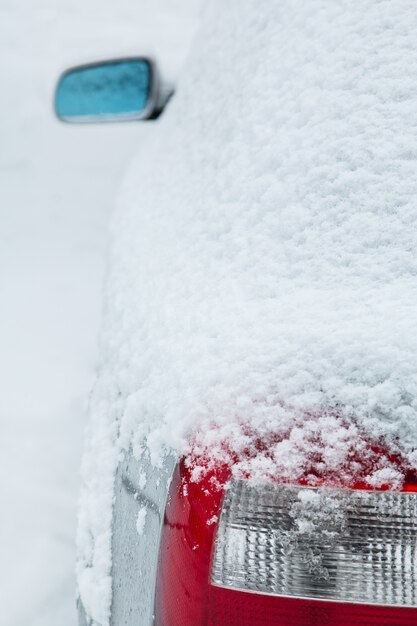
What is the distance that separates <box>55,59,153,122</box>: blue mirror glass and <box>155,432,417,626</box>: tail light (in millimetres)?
1711

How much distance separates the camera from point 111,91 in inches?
94.1

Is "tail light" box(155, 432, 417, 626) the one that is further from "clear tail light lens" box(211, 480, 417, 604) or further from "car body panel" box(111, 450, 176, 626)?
"car body panel" box(111, 450, 176, 626)

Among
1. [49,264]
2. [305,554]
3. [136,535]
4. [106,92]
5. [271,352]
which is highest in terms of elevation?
[106,92]

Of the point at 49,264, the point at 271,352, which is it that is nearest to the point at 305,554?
the point at 271,352

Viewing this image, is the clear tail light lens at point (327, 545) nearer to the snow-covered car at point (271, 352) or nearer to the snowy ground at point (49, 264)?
the snow-covered car at point (271, 352)

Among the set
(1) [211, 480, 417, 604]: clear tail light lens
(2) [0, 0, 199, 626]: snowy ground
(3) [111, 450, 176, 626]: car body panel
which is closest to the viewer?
(1) [211, 480, 417, 604]: clear tail light lens

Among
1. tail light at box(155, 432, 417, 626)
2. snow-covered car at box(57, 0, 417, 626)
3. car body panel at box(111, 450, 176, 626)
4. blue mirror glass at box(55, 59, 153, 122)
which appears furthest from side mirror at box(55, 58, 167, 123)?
tail light at box(155, 432, 417, 626)

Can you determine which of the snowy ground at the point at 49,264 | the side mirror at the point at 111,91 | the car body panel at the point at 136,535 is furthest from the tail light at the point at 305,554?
the side mirror at the point at 111,91

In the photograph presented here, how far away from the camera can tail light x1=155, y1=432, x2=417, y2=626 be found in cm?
94

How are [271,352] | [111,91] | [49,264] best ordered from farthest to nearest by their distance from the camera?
[49,264], [111,91], [271,352]

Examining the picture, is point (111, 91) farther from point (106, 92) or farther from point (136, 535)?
point (136, 535)

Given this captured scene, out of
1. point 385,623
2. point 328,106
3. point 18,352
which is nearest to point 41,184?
point 18,352

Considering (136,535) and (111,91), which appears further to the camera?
(111,91)

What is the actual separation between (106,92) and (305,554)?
6.33 feet
